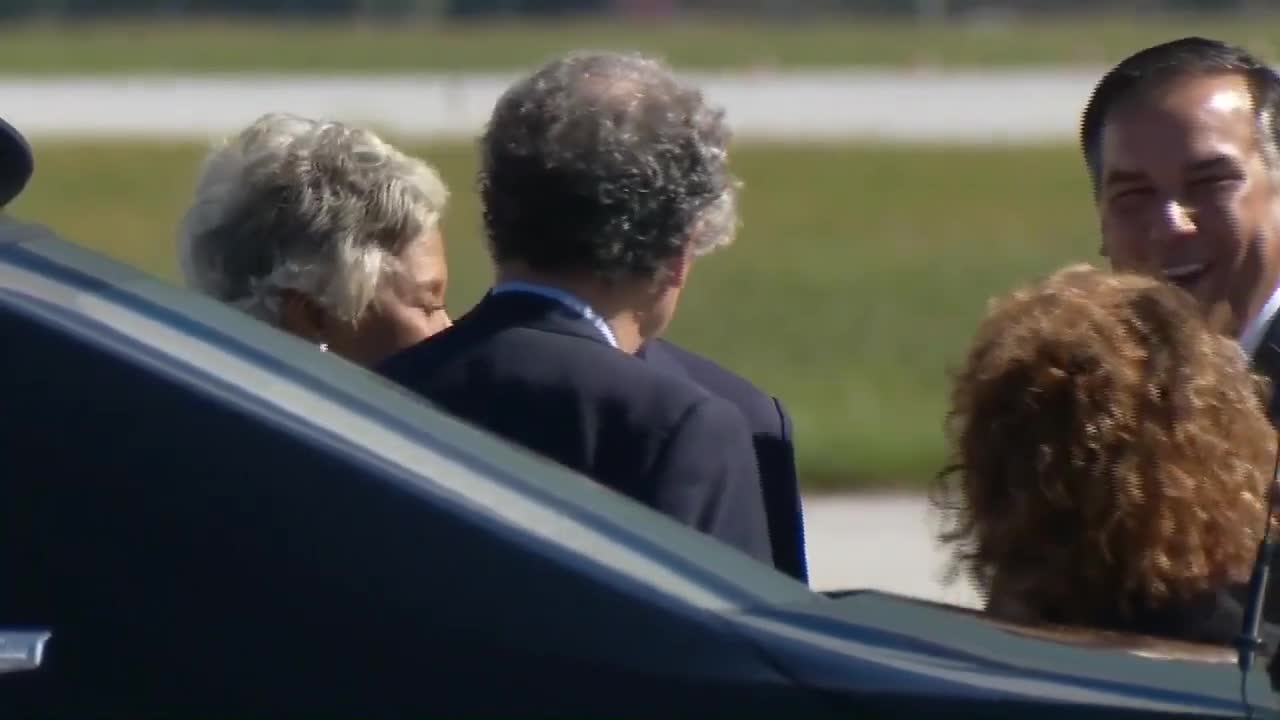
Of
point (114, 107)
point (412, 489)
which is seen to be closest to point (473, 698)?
point (412, 489)

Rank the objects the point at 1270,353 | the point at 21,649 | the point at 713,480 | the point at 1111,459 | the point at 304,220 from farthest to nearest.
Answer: the point at 304,220 < the point at 1270,353 < the point at 713,480 < the point at 1111,459 < the point at 21,649

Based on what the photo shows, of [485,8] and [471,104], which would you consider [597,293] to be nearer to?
[471,104]

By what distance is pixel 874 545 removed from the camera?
8.48 metres

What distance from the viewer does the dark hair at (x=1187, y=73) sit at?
10.7ft

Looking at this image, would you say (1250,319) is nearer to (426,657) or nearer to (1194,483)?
(1194,483)

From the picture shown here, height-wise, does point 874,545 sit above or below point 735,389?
below

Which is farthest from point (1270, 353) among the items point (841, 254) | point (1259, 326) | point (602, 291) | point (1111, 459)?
point (841, 254)

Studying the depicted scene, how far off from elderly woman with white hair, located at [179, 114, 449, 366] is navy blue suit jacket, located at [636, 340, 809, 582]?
0.46 metres

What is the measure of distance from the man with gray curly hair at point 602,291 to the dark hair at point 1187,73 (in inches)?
24.2

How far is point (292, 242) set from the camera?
343cm

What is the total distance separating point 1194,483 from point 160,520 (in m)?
1.07

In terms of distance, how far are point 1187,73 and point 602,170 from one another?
91 centimetres

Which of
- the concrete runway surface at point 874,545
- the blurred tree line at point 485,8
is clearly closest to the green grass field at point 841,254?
the concrete runway surface at point 874,545

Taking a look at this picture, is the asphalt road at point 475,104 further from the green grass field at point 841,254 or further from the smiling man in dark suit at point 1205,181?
the smiling man in dark suit at point 1205,181
